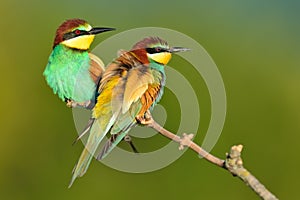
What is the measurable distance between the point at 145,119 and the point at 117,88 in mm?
114

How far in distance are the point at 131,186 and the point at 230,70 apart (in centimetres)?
138

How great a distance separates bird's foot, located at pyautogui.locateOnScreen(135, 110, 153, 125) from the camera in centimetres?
180

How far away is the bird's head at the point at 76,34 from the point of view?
8.06 ft

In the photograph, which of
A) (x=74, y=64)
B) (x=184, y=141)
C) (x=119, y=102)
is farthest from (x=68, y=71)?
(x=184, y=141)

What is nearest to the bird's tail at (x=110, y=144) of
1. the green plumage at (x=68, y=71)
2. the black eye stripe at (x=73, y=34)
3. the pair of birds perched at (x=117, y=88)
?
the pair of birds perched at (x=117, y=88)

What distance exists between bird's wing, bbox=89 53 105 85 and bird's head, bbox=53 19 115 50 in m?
0.08

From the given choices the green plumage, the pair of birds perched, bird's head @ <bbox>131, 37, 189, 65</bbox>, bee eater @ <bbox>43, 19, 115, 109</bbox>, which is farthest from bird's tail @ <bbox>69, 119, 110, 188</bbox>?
the green plumage

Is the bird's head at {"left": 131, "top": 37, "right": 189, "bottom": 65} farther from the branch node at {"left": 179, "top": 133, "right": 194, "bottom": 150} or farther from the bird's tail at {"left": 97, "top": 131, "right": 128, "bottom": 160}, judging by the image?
the branch node at {"left": 179, "top": 133, "right": 194, "bottom": 150}

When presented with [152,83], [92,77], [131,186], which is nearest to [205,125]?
[131,186]

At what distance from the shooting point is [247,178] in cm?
149

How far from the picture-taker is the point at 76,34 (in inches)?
97.2

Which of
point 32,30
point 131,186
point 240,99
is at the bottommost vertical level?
point 131,186

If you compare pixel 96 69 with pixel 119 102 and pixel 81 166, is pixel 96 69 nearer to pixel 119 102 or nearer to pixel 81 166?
pixel 119 102

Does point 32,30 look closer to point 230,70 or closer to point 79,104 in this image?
point 230,70
